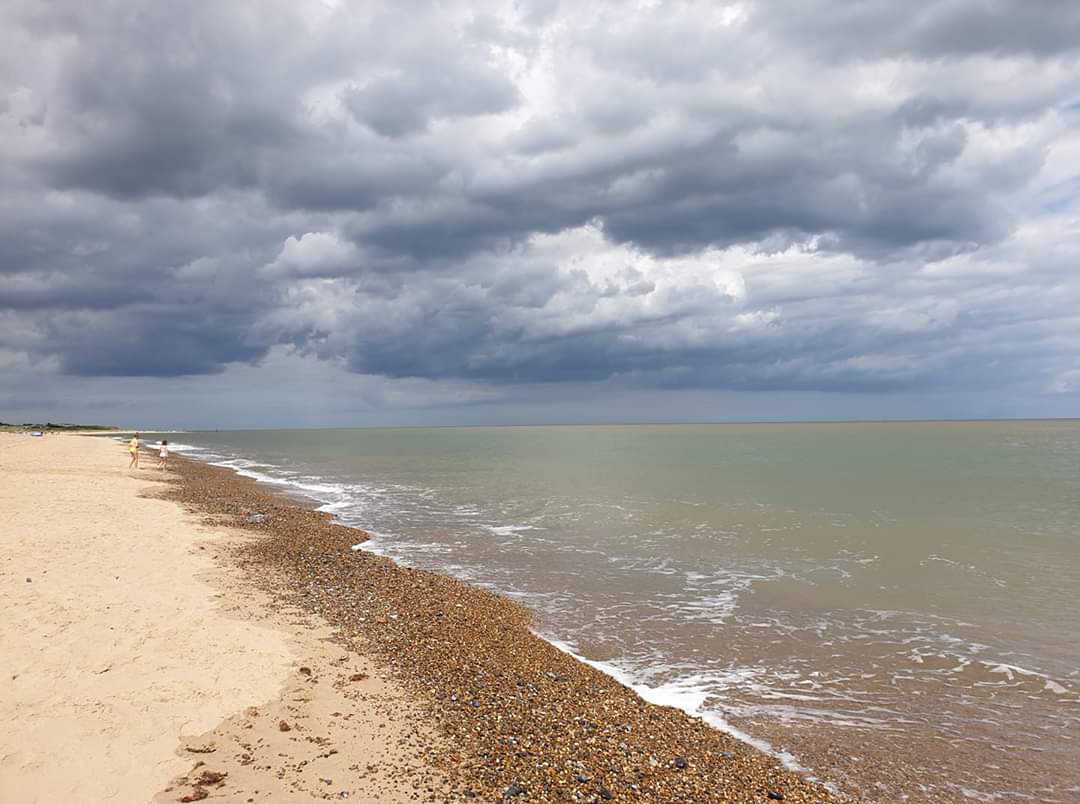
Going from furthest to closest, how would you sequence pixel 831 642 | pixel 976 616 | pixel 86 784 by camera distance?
pixel 976 616 < pixel 831 642 < pixel 86 784

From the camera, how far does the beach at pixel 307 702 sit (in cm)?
689

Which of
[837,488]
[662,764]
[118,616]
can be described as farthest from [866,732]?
[837,488]

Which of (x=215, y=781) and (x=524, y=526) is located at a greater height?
(x=215, y=781)

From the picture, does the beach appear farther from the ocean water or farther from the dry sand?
the ocean water

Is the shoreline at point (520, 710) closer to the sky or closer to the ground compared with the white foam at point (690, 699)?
closer to the sky

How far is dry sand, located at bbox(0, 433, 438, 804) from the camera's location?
673 cm

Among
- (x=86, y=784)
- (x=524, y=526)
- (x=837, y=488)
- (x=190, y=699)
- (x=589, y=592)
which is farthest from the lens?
(x=837, y=488)

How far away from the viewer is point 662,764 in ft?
25.2

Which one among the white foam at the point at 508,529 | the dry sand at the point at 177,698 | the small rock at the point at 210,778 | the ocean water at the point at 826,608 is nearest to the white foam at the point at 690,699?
the ocean water at the point at 826,608

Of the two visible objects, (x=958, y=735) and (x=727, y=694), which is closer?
(x=958, y=735)

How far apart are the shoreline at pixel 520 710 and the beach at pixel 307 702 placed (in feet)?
0.11

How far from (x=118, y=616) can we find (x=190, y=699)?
4.16 m

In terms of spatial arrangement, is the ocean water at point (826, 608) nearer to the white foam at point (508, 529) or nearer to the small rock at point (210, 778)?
the white foam at point (508, 529)

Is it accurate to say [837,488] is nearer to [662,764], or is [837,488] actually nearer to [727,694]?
[727,694]
